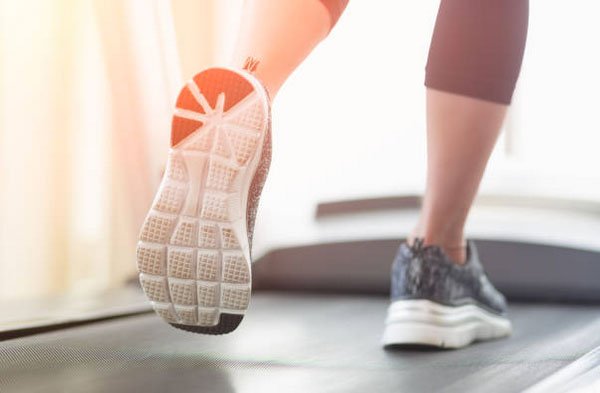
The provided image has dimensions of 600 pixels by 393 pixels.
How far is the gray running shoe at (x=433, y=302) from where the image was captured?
118 cm

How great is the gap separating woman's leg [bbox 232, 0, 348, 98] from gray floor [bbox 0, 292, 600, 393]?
355 millimetres

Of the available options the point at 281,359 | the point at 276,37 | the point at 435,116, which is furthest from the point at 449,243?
the point at 276,37

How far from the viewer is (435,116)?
1.17m

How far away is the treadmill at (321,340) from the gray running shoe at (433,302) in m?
0.02

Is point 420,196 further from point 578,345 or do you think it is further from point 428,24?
point 578,345

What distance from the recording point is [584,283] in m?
1.78

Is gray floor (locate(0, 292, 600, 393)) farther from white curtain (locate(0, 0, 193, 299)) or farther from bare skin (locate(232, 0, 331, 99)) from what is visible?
white curtain (locate(0, 0, 193, 299))

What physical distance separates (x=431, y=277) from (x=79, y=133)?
48.5 inches

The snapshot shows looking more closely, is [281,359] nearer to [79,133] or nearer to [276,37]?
[276,37]

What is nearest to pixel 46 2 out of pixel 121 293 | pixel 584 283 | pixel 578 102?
pixel 121 293

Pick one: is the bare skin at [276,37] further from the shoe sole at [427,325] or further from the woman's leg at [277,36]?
the shoe sole at [427,325]

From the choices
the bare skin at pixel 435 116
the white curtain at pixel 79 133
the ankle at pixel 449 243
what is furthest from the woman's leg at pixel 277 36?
the white curtain at pixel 79 133

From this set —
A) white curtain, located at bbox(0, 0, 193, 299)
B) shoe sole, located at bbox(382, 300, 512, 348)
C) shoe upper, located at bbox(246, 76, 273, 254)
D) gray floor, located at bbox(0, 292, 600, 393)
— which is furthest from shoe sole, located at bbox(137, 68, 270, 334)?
white curtain, located at bbox(0, 0, 193, 299)

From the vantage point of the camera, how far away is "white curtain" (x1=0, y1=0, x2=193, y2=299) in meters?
1.97
